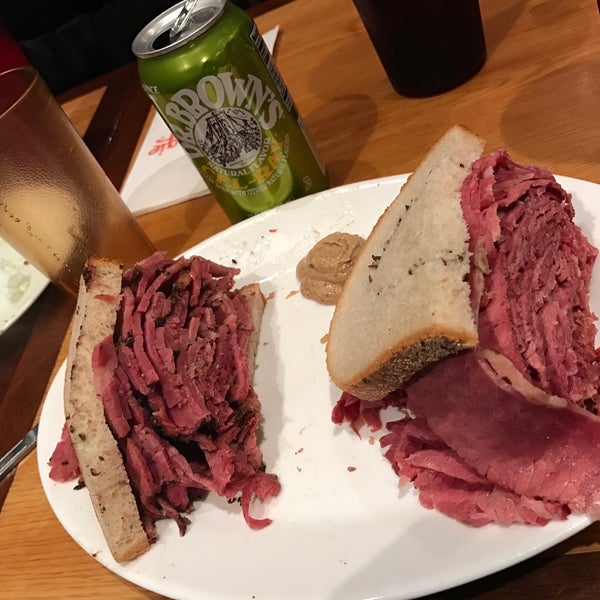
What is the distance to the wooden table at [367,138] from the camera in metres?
1.48

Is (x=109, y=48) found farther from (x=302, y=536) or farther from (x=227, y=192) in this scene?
(x=302, y=536)

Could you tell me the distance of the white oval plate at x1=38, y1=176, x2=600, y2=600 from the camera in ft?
3.54

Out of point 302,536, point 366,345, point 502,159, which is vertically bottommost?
point 302,536

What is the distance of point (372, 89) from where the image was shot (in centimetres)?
235

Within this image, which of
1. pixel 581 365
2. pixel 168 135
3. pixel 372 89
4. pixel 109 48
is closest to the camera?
pixel 581 365

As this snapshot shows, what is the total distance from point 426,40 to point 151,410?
1.34 meters

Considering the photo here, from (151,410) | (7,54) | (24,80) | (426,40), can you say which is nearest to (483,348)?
(151,410)

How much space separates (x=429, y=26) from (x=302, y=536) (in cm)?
146

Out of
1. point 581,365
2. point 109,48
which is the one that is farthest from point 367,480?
point 109,48

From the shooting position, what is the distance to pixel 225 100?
5.56 ft

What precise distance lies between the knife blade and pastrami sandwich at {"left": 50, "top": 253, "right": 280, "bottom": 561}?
12.2 inches

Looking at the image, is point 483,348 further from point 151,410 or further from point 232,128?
point 232,128

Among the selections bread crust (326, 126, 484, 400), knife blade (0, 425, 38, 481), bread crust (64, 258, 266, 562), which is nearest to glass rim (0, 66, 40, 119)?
bread crust (64, 258, 266, 562)

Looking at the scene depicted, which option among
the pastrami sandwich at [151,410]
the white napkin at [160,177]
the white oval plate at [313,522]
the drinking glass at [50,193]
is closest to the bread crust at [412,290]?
the white oval plate at [313,522]
